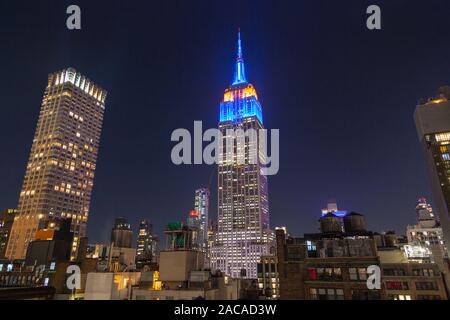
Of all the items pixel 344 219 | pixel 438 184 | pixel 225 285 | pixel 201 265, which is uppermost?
pixel 438 184

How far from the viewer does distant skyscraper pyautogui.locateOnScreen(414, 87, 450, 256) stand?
15025cm

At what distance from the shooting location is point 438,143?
164 m

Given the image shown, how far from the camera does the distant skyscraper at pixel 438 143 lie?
150250mm

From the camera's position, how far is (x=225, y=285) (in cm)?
8050

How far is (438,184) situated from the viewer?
153 meters
